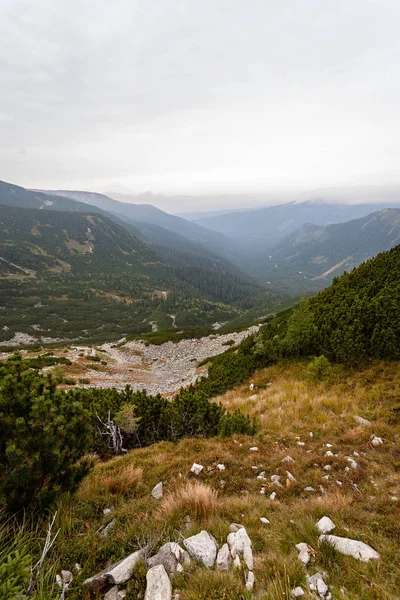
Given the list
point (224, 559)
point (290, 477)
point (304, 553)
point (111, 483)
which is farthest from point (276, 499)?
point (111, 483)

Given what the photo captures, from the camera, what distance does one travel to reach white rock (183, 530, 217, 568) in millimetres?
3398

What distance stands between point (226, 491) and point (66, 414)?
12.2 ft

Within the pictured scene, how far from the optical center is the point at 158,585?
303 cm

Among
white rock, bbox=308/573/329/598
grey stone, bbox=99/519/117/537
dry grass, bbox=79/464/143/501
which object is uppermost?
white rock, bbox=308/573/329/598

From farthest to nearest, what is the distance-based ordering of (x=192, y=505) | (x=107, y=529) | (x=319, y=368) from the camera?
1. (x=319, y=368)
2. (x=192, y=505)
3. (x=107, y=529)

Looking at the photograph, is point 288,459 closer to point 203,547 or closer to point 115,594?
point 203,547

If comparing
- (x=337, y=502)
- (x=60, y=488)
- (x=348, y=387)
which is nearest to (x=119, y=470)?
(x=60, y=488)

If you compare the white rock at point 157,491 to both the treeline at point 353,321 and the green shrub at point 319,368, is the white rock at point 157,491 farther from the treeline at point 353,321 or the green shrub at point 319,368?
the treeline at point 353,321

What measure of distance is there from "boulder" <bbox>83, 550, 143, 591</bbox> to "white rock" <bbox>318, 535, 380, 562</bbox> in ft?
8.22

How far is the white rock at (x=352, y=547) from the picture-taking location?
326cm

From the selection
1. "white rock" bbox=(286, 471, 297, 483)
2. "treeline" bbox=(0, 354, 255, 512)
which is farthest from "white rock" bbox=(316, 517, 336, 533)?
"treeline" bbox=(0, 354, 255, 512)

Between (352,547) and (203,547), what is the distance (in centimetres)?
194

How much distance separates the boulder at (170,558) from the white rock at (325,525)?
1.96m

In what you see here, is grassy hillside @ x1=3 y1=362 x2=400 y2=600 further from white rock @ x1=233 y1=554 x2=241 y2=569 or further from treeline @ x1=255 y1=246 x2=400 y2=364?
treeline @ x1=255 y1=246 x2=400 y2=364
